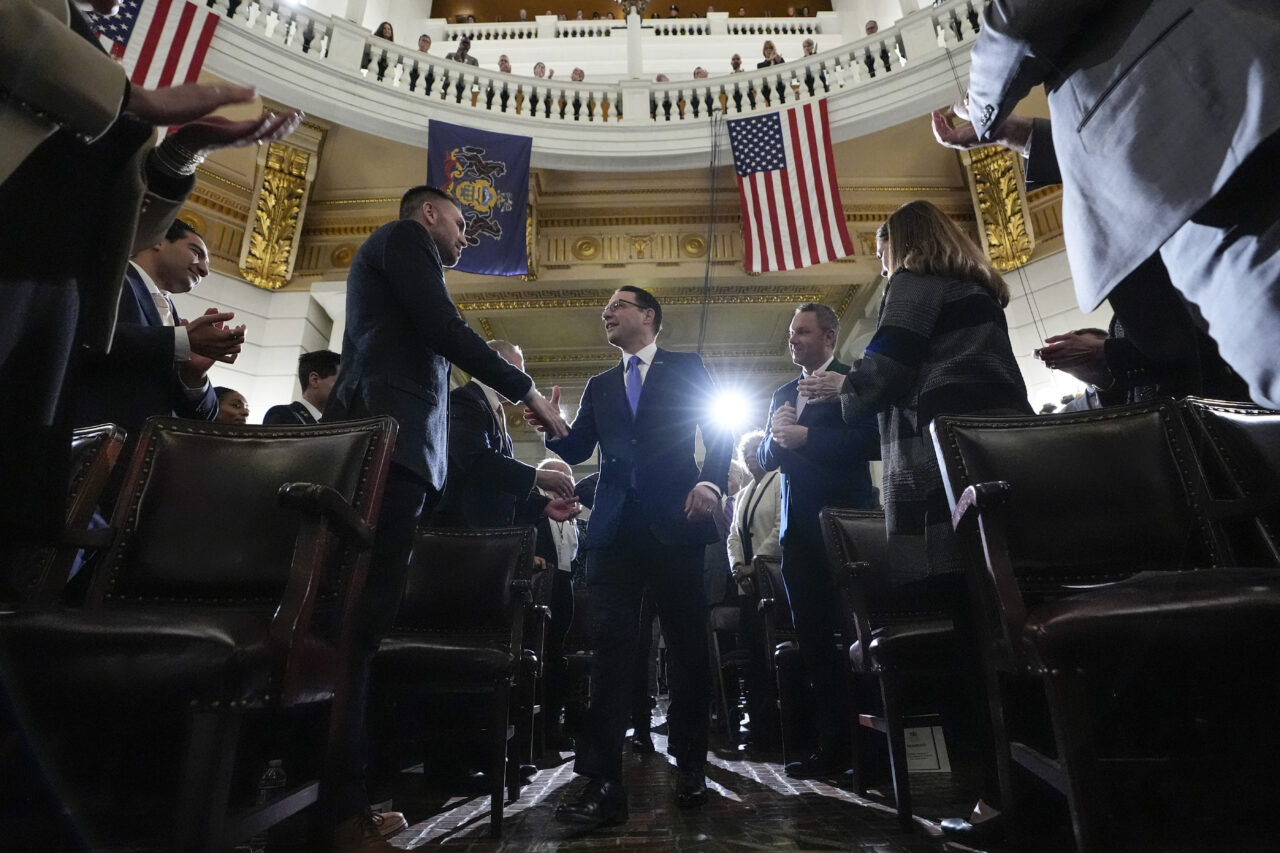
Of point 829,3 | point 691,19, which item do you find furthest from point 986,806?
point 829,3

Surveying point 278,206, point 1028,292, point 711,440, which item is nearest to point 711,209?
point 1028,292

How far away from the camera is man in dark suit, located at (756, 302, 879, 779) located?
2379mm

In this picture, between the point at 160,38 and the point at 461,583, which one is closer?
the point at 461,583

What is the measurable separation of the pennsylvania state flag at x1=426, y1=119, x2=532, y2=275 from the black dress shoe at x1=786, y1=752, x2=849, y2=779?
489 centimetres

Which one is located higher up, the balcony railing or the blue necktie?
the balcony railing

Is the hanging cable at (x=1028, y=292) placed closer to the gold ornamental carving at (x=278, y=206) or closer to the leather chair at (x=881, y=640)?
the leather chair at (x=881, y=640)

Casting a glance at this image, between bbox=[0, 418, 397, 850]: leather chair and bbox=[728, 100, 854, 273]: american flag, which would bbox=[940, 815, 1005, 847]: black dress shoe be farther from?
bbox=[728, 100, 854, 273]: american flag

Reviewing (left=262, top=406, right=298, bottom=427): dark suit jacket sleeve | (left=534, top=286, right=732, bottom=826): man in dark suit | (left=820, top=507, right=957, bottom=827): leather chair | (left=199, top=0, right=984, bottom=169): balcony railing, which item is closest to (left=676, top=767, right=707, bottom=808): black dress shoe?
(left=534, top=286, right=732, bottom=826): man in dark suit

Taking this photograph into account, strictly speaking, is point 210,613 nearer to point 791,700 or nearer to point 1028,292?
point 791,700

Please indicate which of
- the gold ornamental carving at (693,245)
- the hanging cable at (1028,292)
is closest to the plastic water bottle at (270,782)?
the gold ornamental carving at (693,245)

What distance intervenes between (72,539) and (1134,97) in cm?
195

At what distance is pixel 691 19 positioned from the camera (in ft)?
42.6

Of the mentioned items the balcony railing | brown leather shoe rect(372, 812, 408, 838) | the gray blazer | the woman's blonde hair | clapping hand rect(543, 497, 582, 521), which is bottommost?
brown leather shoe rect(372, 812, 408, 838)

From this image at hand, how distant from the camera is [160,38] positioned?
5.02m
